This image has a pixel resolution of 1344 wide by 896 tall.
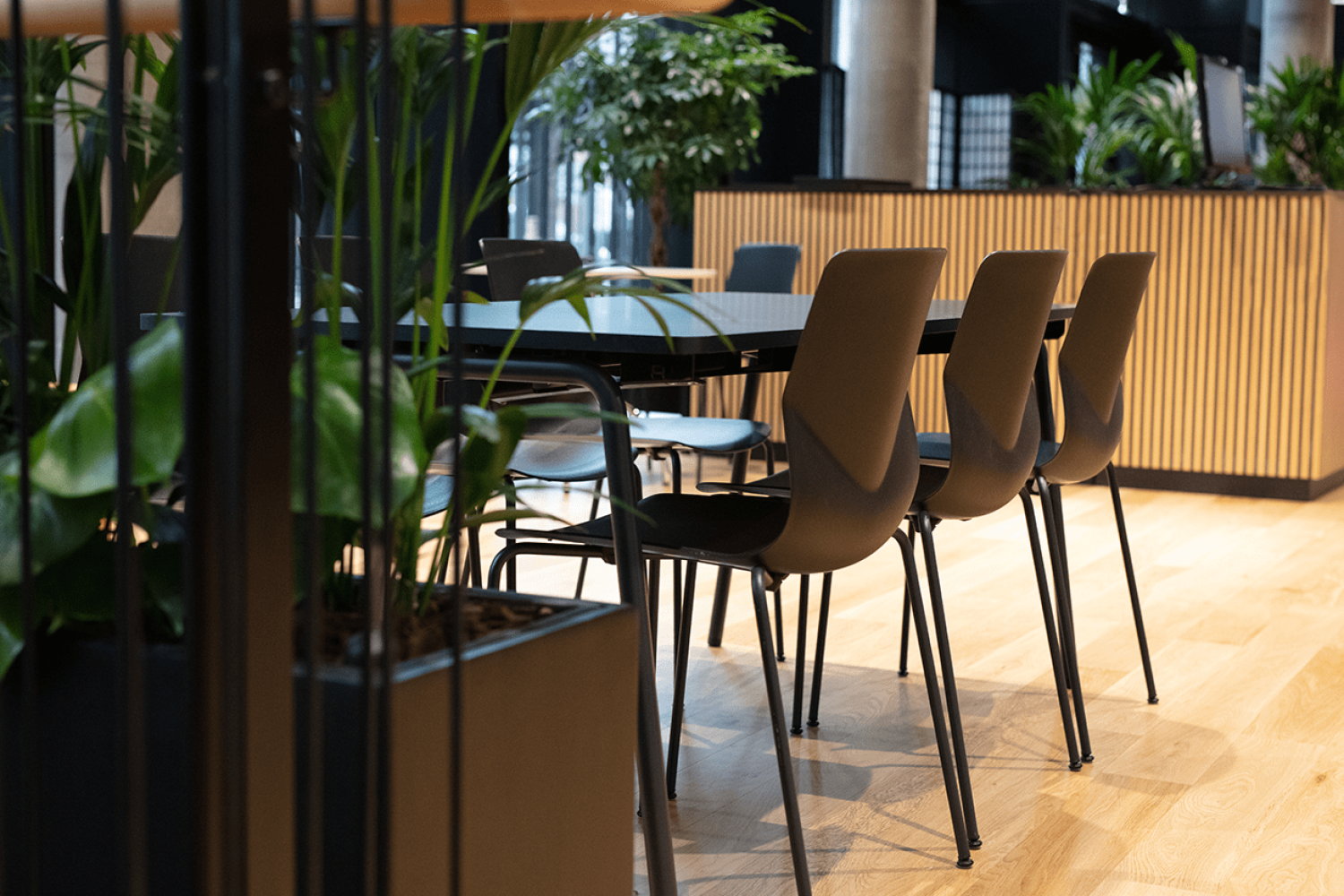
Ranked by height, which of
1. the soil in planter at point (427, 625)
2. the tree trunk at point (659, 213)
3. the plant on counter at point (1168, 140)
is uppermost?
the plant on counter at point (1168, 140)

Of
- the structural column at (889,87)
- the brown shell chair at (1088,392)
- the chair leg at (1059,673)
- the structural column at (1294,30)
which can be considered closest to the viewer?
the chair leg at (1059,673)

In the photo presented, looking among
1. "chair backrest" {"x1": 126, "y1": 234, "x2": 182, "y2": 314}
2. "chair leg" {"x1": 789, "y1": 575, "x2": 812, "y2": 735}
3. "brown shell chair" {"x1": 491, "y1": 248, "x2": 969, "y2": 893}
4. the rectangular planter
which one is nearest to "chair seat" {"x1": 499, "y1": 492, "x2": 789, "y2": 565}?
"brown shell chair" {"x1": 491, "y1": 248, "x2": 969, "y2": 893}

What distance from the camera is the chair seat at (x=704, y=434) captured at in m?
2.85

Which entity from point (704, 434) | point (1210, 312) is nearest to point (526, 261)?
point (704, 434)

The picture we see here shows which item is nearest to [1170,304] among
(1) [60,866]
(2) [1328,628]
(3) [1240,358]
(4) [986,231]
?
(3) [1240,358]

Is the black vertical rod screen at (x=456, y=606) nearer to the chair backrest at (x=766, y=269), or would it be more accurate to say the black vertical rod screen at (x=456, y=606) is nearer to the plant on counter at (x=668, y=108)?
the chair backrest at (x=766, y=269)

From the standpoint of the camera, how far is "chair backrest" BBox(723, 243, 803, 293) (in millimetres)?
4262

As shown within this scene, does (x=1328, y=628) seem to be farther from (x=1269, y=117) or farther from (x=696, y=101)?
(x=696, y=101)

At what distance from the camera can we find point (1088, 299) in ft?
8.36

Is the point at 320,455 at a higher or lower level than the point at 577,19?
lower

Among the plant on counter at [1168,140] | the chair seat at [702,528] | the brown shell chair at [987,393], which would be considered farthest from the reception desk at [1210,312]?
the chair seat at [702,528]

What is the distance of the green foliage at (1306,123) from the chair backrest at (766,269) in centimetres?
269

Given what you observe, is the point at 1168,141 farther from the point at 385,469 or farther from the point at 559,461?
the point at 385,469

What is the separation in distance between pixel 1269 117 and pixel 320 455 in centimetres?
609
